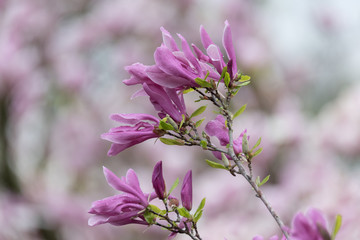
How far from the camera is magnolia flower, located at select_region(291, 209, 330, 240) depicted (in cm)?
60

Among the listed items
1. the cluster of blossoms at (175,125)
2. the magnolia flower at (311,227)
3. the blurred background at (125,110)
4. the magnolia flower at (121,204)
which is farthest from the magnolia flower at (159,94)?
the blurred background at (125,110)

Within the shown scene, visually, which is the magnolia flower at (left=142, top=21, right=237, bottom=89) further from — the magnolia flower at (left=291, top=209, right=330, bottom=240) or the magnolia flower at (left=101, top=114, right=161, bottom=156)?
the magnolia flower at (left=291, top=209, right=330, bottom=240)

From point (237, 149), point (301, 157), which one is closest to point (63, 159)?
point (301, 157)

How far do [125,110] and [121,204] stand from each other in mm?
3506

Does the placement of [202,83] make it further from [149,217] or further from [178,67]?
[149,217]

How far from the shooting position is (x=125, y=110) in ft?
14.0

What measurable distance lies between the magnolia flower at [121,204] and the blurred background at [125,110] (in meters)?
2.30

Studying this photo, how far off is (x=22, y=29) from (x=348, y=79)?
4.66 meters

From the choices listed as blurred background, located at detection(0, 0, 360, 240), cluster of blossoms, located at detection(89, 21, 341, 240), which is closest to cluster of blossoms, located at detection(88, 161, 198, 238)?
cluster of blossoms, located at detection(89, 21, 341, 240)

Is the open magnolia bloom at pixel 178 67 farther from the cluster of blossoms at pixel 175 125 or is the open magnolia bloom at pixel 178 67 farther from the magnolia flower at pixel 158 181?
the magnolia flower at pixel 158 181

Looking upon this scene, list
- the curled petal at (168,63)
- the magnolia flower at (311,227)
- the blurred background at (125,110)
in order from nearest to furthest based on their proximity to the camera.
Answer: the magnolia flower at (311,227)
the curled petal at (168,63)
the blurred background at (125,110)

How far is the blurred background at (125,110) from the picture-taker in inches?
137

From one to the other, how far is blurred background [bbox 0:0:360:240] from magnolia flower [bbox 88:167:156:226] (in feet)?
7.54

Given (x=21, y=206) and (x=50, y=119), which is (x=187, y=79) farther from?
(x=50, y=119)
